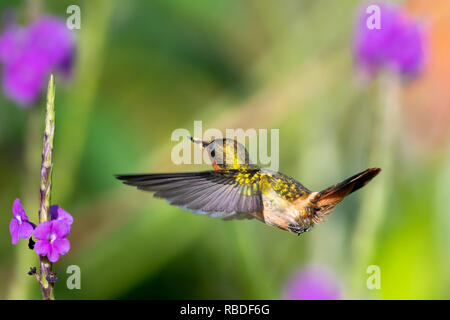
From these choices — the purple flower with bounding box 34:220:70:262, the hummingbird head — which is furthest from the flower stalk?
the hummingbird head

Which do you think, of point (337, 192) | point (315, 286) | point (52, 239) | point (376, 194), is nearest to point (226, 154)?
point (337, 192)

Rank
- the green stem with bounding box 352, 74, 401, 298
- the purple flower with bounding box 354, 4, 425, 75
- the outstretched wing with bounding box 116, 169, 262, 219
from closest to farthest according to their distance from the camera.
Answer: the outstretched wing with bounding box 116, 169, 262, 219 < the green stem with bounding box 352, 74, 401, 298 < the purple flower with bounding box 354, 4, 425, 75

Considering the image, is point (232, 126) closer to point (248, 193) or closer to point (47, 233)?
point (248, 193)

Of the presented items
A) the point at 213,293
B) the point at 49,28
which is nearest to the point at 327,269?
the point at 213,293

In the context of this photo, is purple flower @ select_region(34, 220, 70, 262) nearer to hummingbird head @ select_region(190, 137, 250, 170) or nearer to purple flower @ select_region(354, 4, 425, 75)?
hummingbird head @ select_region(190, 137, 250, 170)

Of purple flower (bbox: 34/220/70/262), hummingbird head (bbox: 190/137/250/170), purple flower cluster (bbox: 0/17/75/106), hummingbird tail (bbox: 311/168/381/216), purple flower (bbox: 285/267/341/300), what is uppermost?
purple flower cluster (bbox: 0/17/75/106)

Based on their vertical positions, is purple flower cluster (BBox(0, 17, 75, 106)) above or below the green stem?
above

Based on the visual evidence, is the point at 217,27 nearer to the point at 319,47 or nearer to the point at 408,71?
the point at 319,47
